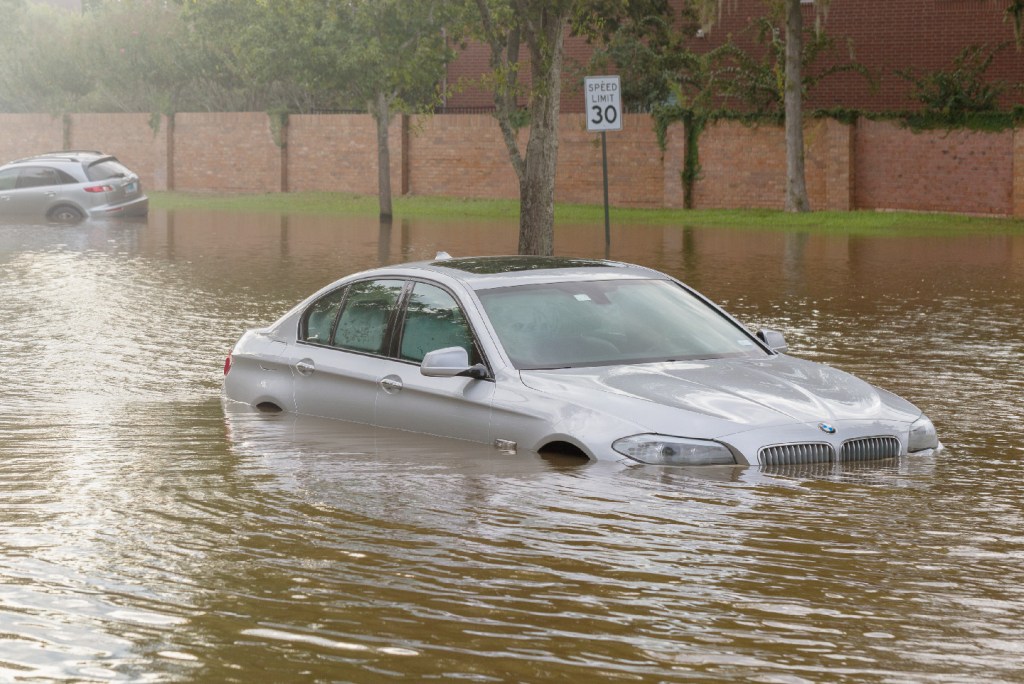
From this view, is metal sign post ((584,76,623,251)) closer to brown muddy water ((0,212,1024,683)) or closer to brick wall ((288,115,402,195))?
brown muddy water ((0,212,1024,683))

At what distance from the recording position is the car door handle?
9523 millimetres

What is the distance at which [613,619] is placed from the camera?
6.09 m

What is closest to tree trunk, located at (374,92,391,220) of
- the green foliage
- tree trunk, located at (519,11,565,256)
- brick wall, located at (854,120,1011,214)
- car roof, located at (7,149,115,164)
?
car roof, located at (7,149,115,164)

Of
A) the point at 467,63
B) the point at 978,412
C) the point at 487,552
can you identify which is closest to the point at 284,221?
the point at 467,63

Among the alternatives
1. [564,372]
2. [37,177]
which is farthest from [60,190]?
[564,372]

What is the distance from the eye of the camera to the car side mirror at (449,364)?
8.91 metres

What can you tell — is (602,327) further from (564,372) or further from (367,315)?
(367,315)

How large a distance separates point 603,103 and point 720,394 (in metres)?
17.9

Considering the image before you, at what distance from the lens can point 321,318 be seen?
34.1 ft

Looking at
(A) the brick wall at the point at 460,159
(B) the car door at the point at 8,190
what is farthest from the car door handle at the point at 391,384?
(A) the brick wall at the point at 460,159

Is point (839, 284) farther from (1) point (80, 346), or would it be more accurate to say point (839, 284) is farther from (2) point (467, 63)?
(2) point (467, 63)

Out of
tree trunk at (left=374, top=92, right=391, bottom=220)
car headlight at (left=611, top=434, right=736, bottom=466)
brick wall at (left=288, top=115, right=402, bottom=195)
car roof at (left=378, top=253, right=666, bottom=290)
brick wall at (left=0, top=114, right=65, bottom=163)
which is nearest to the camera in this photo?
car headlight at (left=611, top=434, right=736, bottom=466)

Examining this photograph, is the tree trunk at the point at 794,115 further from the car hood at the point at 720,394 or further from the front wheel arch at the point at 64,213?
the car hood at the point at 720,394

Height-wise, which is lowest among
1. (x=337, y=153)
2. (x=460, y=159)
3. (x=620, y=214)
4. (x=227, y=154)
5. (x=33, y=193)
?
(x=620, y=214)
